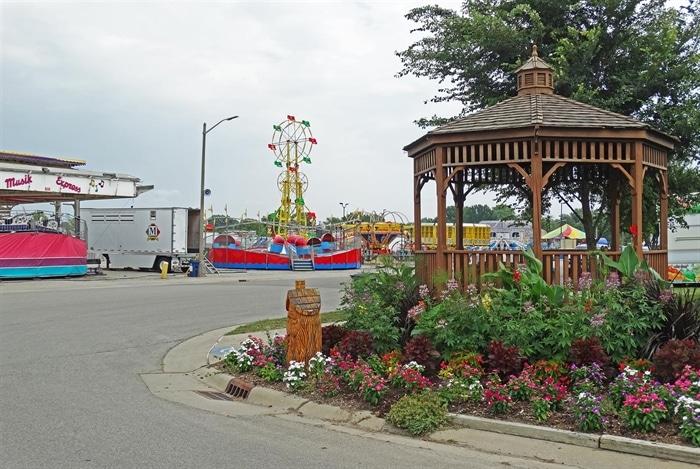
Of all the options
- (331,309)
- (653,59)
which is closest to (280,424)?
(331,309)

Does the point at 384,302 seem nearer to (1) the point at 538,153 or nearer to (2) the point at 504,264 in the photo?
(2) the point at 504,264

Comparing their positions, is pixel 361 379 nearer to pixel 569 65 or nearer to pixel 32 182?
pixel 569 65

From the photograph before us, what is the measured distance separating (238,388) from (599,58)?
1382 centimetres

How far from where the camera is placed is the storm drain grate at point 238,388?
28.5 feet

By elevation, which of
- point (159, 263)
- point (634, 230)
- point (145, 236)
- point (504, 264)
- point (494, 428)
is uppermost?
point (145, 236)

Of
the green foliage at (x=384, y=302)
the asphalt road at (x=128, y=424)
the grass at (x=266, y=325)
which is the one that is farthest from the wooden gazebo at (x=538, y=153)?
the asphalt road at (x=128, y=424)

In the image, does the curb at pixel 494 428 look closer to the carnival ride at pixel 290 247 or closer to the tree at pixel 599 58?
the tree at pixel 599 58

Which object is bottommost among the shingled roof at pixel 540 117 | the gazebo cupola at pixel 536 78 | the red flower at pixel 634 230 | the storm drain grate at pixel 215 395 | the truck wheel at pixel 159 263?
the storm drain grate at pixel 215 395

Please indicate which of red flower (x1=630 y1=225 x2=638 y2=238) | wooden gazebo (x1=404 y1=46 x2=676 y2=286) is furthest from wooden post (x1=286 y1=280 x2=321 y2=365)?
red flower (x1=630 y1=225 x2=638 y2=238)

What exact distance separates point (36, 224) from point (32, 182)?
7.82 feet

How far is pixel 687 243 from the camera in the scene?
25.0 metres

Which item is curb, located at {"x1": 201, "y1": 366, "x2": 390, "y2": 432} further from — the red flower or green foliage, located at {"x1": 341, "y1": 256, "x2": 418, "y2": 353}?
the red flower

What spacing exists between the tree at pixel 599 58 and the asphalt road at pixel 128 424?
9.91 metres

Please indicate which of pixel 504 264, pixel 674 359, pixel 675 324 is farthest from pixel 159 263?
pixel 674 359
